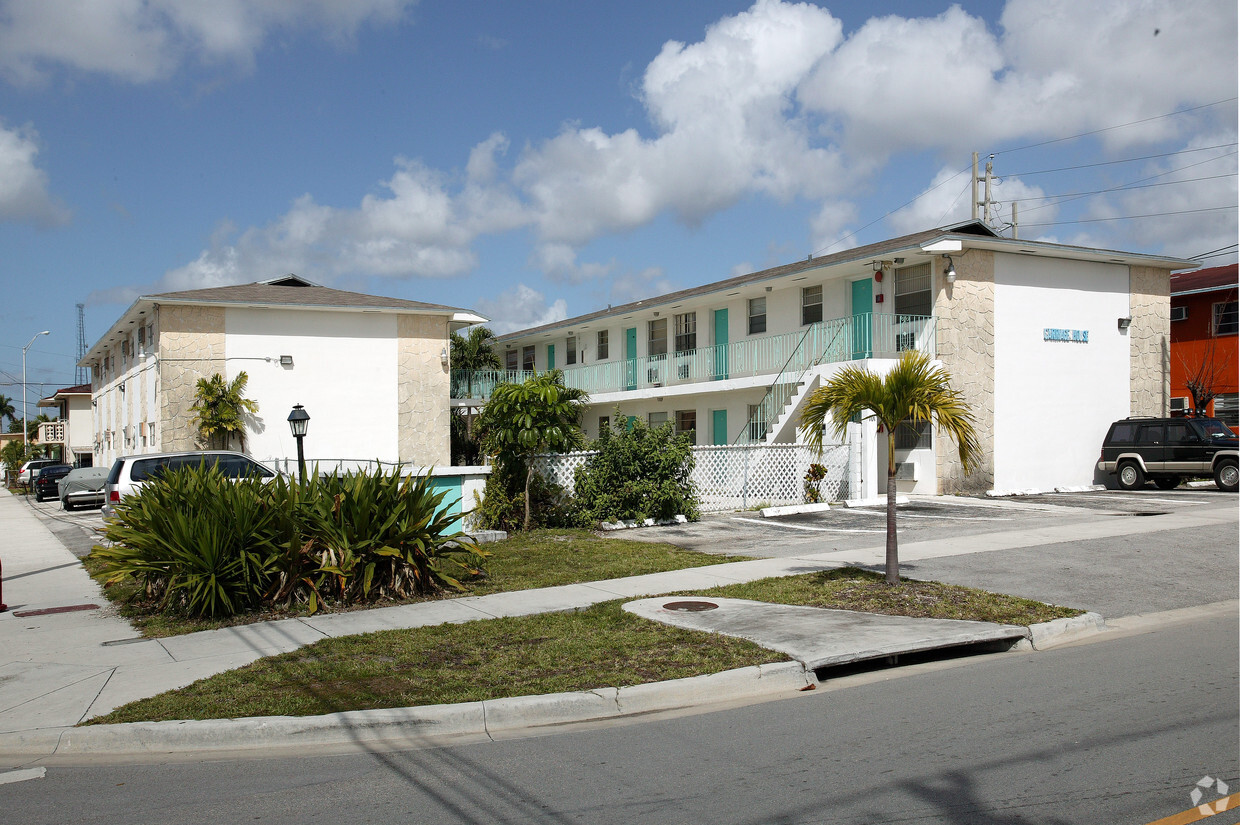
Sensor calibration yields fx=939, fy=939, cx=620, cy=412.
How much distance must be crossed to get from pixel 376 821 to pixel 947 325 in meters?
21.1

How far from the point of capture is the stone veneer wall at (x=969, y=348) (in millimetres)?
23234

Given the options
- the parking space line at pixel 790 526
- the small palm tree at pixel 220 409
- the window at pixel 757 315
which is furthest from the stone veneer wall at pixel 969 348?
the small palm tree at pixel 220 409

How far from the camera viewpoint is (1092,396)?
85.3 ft

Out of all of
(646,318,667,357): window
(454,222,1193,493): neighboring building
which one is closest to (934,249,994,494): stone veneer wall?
(454,222,1193,493): neighboring building

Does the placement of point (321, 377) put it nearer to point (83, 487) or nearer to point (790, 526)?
point (83, 487)

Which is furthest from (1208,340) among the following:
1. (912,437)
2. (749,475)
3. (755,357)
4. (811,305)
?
(749,475)

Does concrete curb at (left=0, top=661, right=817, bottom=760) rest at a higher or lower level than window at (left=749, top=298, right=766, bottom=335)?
lower

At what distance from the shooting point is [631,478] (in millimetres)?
17938

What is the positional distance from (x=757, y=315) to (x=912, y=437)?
7.52m

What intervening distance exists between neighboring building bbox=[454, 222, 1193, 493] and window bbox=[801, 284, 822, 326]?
0.14 feet

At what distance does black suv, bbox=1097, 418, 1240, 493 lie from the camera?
2281 centimetres

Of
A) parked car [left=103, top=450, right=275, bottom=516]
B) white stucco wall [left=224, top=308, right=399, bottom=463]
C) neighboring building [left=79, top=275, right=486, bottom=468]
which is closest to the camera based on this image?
parked car [left=103, top=450, right=275, bottom=516]

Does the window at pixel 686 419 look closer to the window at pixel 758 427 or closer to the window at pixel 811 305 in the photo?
the window at pixel 758 427

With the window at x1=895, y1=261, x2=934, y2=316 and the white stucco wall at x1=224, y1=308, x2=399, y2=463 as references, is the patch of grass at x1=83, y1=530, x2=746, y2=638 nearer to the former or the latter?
the white stucco wall at x1=224, y1=308, x2=399, y2=463
